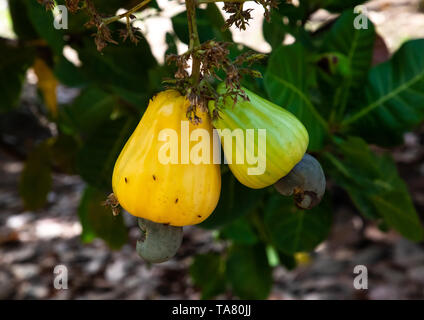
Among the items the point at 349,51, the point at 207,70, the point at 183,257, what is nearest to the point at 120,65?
the point at 349,51

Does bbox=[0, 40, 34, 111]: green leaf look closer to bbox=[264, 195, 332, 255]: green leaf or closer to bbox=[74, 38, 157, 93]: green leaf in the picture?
bbox=[74, 38, 157, 93]: green leaf

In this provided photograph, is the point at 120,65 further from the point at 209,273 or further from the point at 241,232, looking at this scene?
the point at 209,273

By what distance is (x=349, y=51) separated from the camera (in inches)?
39.7

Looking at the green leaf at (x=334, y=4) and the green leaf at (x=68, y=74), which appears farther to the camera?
the green leaf at (x=68, y=74)

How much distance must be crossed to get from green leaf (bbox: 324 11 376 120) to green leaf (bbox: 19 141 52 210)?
1.01 metres

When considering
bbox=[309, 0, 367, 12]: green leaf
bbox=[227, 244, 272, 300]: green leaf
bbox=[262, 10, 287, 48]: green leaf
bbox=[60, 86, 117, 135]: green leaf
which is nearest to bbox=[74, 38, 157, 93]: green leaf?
bbox=[60, 86, 117, 135]: green leaf

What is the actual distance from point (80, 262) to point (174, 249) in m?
2.02

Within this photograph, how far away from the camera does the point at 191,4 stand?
1.66 feet

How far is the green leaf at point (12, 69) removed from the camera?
4.42ft

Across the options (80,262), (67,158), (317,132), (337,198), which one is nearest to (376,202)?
(317,132)

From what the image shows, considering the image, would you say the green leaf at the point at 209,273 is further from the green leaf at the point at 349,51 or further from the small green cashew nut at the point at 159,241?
the small green cashew nut at the point at 159,241

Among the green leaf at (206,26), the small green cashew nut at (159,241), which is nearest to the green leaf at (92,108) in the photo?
the green leaf at (206,26)

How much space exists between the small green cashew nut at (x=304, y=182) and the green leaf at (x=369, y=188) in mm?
329

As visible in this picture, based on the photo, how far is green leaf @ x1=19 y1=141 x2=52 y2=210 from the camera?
1.64 meters
